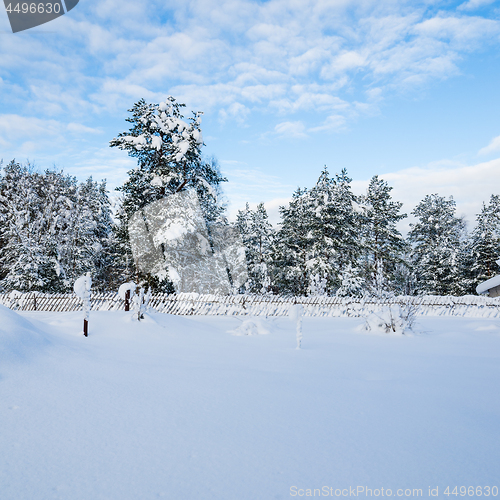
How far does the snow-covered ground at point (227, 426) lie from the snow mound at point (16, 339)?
18 millimetres

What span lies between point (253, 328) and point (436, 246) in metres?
33.2

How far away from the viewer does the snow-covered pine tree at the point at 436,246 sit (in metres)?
31.4

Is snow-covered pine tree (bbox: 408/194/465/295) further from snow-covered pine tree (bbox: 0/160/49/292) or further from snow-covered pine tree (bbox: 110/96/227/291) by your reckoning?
snow-covered pine tree (bbox: 0/160/49/292)

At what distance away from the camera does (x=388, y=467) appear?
6.83ft

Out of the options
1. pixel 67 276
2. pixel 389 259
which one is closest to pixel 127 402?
pixel 67 276

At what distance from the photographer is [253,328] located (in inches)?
385

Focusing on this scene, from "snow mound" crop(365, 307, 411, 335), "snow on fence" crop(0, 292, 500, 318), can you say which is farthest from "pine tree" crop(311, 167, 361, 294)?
"snow mound" crop(365, 307, 411, 335)

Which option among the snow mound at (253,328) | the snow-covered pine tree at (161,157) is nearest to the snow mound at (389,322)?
the snow mound at (253,328)

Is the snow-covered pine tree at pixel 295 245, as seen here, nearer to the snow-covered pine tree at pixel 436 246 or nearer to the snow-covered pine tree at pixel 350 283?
the snow-covered pine tree at pixel 350 283

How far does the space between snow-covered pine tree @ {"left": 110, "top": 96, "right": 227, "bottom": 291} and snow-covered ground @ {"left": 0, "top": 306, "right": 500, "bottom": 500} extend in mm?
15922

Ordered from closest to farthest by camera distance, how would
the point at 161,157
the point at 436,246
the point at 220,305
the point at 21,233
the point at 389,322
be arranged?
the point at 389,322
the point at 220,305
the point at 161,157
the point at 21,233
the point at 436,246

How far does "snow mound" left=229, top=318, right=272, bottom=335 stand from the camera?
31.8 ft

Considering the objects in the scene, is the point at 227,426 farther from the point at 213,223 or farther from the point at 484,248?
the point at 484,248

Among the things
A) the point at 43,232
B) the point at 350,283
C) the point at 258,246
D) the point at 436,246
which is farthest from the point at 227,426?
the point at 436,246
